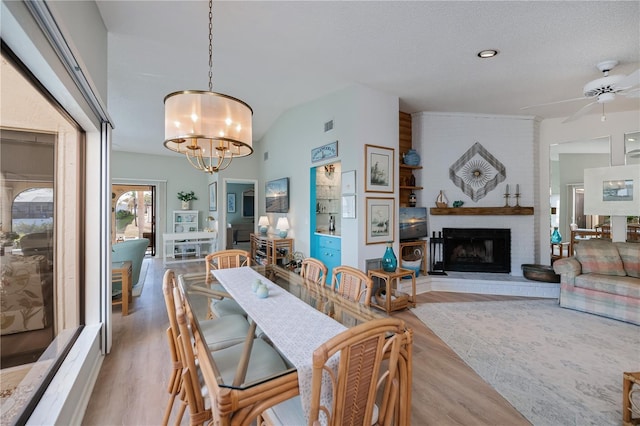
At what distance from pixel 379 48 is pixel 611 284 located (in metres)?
3.86

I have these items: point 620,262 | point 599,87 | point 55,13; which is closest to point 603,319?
point 620,262

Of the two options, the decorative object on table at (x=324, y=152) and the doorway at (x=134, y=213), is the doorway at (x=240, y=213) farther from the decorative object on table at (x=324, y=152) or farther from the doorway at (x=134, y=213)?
the decorative object on table at (x=324, y=152)

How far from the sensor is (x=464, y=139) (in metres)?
4.78

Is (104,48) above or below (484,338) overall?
above

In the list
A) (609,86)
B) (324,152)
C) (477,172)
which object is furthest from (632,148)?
(324,152)

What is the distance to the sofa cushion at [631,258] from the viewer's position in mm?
3475

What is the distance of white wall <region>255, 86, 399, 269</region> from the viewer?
12.1 feet

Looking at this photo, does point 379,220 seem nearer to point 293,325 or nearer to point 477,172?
point 477,172

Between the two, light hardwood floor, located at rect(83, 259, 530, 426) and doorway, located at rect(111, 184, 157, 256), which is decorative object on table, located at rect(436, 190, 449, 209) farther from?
doorway, located at rect(111, 184, 157, 256)

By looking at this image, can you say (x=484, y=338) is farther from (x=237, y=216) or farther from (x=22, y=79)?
(x=237, y=216)

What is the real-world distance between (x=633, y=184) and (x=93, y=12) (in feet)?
21.4

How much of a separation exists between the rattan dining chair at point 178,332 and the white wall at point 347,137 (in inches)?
81.6

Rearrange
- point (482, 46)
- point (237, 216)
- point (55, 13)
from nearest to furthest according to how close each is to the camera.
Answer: point (55, 13) → point (482, 46) → point (237, 216)

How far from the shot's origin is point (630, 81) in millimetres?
2449
